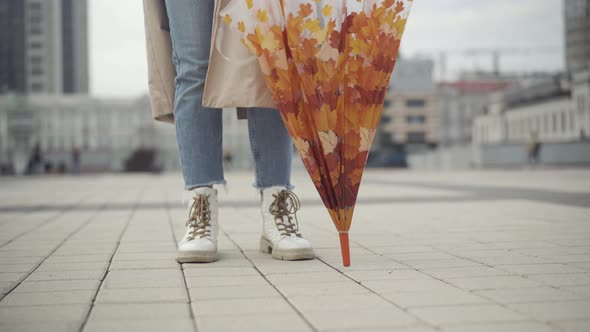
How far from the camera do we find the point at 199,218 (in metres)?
2.61

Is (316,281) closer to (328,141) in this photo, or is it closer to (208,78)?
(328,141)

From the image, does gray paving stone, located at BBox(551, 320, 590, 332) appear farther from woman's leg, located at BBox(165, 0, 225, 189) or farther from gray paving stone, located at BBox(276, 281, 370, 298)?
woman's leg, located at BBox(165, 0, 225, 189)

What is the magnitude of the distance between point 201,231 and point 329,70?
0.80 meters

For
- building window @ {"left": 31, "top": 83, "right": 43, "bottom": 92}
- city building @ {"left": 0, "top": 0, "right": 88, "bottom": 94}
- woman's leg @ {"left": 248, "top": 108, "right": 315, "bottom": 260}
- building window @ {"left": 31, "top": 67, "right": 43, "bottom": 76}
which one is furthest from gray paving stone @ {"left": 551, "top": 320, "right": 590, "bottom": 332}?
building window @ {"left": 31, "top": 67, "right": 43, "bottom": 76}

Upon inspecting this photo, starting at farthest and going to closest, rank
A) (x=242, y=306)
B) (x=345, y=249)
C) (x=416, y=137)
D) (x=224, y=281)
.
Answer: (x=416, y=137), (x=345, y=249), (x=224, y=281), (x=242, y=306)

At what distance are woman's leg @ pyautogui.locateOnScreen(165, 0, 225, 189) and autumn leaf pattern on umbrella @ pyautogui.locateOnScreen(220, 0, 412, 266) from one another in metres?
0.32

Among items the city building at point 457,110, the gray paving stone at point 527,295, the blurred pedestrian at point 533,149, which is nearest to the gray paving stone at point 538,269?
the gray paving stone at point 527,295

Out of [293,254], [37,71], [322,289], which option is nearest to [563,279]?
[322,289]

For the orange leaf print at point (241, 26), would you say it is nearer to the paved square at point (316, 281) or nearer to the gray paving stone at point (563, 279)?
the paved square at point (316, 281)

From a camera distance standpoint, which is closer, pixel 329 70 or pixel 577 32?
pixel 329 70

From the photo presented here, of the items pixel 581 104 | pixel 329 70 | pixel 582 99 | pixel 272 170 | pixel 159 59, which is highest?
pixel 582 99

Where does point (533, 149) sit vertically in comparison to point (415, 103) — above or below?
below

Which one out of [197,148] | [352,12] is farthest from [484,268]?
[197,148]

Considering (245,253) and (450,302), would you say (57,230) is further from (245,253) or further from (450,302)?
(450,302)
